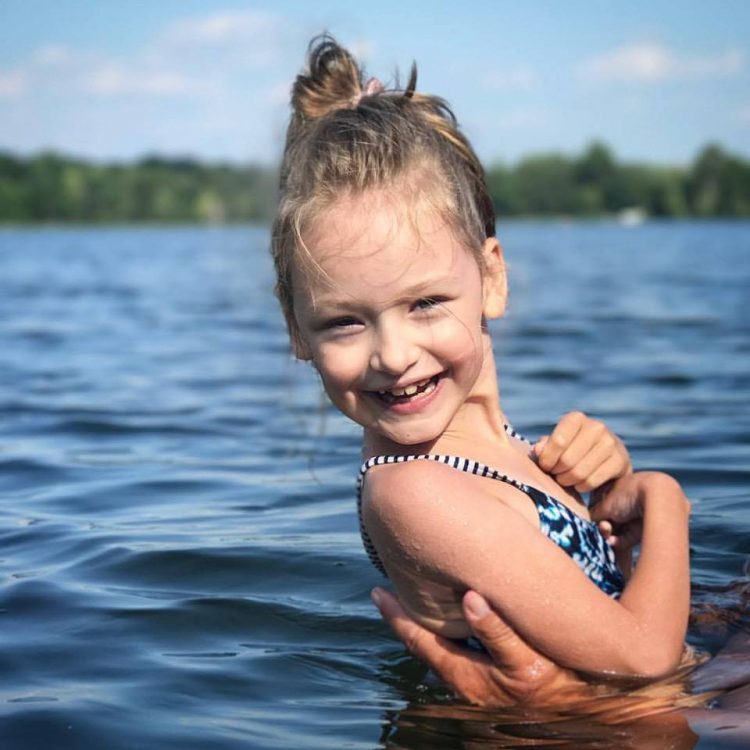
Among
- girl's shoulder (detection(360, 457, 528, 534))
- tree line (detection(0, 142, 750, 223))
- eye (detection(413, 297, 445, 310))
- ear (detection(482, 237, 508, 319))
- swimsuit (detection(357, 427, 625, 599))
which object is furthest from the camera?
tree line (detection(0, 142, 750, 223))

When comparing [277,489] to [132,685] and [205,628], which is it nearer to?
[205,628]

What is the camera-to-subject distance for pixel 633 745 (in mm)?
2881

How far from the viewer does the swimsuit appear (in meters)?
3.18

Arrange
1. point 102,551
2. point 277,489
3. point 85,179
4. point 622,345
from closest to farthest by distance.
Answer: point 102,551
point 277,489
point 622,345
point 85,179

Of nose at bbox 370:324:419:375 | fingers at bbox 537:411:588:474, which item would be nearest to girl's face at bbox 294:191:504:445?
nose at bbox 370:324:419:375

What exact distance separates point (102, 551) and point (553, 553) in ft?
7.28

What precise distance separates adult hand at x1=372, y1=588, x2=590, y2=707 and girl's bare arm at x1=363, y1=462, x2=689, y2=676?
1.5 inches

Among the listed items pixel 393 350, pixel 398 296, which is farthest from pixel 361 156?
pixel 393 350

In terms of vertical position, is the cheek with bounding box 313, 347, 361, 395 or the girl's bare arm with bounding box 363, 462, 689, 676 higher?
the cheek with bounding box 313, 347, 361, 395

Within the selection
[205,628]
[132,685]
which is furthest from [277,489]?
[132,685]

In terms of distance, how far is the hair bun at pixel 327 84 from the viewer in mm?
3463

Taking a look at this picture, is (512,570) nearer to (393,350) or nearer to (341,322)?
(393,350)

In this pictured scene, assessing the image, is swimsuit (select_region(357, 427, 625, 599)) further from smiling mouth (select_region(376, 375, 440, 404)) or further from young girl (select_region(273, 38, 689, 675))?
smiling mouth (select_region(376, 375, 440, 404))

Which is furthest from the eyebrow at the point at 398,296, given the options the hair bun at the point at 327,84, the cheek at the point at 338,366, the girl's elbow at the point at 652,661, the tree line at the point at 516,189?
the tree line at the point at 516,189
